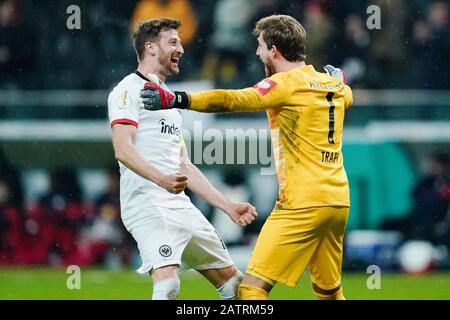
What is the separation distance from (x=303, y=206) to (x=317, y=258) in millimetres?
399

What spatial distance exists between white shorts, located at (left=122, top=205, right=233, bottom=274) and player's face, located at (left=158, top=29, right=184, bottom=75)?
0.91 meters

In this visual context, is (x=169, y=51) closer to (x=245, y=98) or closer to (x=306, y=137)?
(x=245, y=98)

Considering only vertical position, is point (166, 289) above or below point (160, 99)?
below

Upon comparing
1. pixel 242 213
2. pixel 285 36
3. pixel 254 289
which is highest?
pixel 285 36

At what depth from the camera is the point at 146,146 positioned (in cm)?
666

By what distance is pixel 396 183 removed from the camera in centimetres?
1202

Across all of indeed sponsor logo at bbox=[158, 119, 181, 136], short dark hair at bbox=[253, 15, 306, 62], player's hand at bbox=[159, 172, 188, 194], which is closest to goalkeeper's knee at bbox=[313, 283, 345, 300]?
player's hand at bbox=[159, 172, 188, 194]

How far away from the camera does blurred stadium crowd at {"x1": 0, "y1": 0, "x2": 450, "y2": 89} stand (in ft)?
40.9

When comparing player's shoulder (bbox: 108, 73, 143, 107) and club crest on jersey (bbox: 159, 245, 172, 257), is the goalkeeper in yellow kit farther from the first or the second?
player's shoulder (bbox: 108, 73, 143, 107)

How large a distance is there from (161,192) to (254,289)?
85 cm

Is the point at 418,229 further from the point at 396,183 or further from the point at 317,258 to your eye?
the point at 317,258

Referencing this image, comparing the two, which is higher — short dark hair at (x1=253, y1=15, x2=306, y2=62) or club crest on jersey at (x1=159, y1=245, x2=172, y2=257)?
short dark hair at (x1=253, y1=15, x2=306, y2=62)

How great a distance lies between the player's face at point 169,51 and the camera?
683 cm

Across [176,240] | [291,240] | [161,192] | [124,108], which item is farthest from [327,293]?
[124,108]
